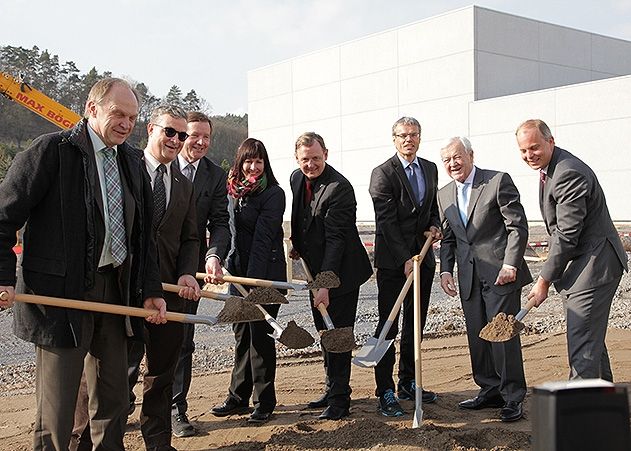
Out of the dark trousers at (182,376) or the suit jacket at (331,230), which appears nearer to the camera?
the dark trousers at (182,376)

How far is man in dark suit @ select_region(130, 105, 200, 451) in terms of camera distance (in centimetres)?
459

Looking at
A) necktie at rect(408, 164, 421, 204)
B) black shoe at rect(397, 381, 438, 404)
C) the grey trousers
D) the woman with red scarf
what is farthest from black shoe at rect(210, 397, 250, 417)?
the grey trousers

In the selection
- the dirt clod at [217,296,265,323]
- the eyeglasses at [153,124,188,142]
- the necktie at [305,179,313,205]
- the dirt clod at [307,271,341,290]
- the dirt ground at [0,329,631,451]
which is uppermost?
the eyeglasses at [153,124,188,142]

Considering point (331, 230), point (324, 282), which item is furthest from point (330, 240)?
point (324, 282)

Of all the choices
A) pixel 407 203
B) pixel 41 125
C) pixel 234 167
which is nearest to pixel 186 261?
pixel 234 167

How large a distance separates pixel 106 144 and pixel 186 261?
1265 mm

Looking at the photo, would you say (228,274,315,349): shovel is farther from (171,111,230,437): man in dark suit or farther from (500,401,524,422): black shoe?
(500,401,524,422): black shoe

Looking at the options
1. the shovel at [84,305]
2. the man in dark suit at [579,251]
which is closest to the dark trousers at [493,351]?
the man in dark suit at [579,251]

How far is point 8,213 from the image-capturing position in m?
3.36

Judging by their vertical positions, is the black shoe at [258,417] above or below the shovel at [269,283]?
below

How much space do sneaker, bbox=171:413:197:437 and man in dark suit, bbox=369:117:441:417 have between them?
1.51 meters

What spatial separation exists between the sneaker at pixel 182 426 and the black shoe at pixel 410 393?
1.83m

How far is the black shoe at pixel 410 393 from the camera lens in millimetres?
6145

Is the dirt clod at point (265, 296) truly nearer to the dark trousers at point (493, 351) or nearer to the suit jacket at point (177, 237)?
the suit jacket at point (177, 237)
